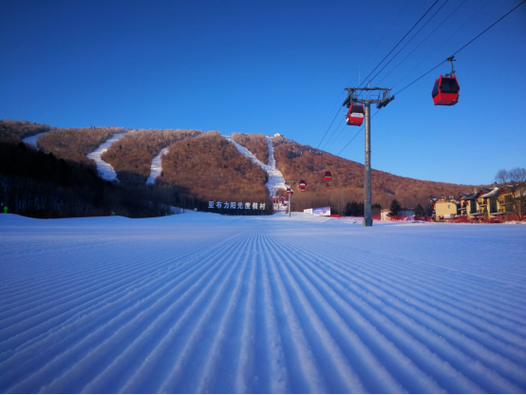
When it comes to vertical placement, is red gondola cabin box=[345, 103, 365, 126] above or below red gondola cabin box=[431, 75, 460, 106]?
above

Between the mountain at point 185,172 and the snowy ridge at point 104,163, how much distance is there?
1.75m

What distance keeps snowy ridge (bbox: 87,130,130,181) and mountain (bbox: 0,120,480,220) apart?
5.73ft

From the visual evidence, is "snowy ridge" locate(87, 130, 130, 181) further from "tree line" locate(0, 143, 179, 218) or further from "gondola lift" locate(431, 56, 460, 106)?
Result: "gondola lift" locate(431, 56, 460, 106)

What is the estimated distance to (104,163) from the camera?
7588 cm

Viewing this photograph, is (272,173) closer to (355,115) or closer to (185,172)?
(185,172)

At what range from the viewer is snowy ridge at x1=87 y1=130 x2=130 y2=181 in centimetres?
6116

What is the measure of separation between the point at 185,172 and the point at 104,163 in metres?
24.6

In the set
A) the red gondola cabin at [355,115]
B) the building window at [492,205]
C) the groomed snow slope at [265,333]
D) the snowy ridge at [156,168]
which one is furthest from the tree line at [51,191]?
the building window at [492,205]

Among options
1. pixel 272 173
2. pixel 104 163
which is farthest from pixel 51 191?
pixel 272 173

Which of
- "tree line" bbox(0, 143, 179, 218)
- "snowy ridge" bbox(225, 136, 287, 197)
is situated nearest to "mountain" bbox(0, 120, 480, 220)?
"tree line" bbox(0, 143, 179, 218)

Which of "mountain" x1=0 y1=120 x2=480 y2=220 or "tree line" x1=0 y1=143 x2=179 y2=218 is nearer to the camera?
"tree line" x1=0 y1=143 x2=179 y2=218

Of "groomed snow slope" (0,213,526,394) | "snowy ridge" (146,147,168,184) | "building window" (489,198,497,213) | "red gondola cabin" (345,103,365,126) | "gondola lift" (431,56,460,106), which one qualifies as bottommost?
"groomed snow slope" (0,213,526,394)

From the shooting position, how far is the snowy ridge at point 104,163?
61156mm

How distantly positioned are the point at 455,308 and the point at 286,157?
324ft
